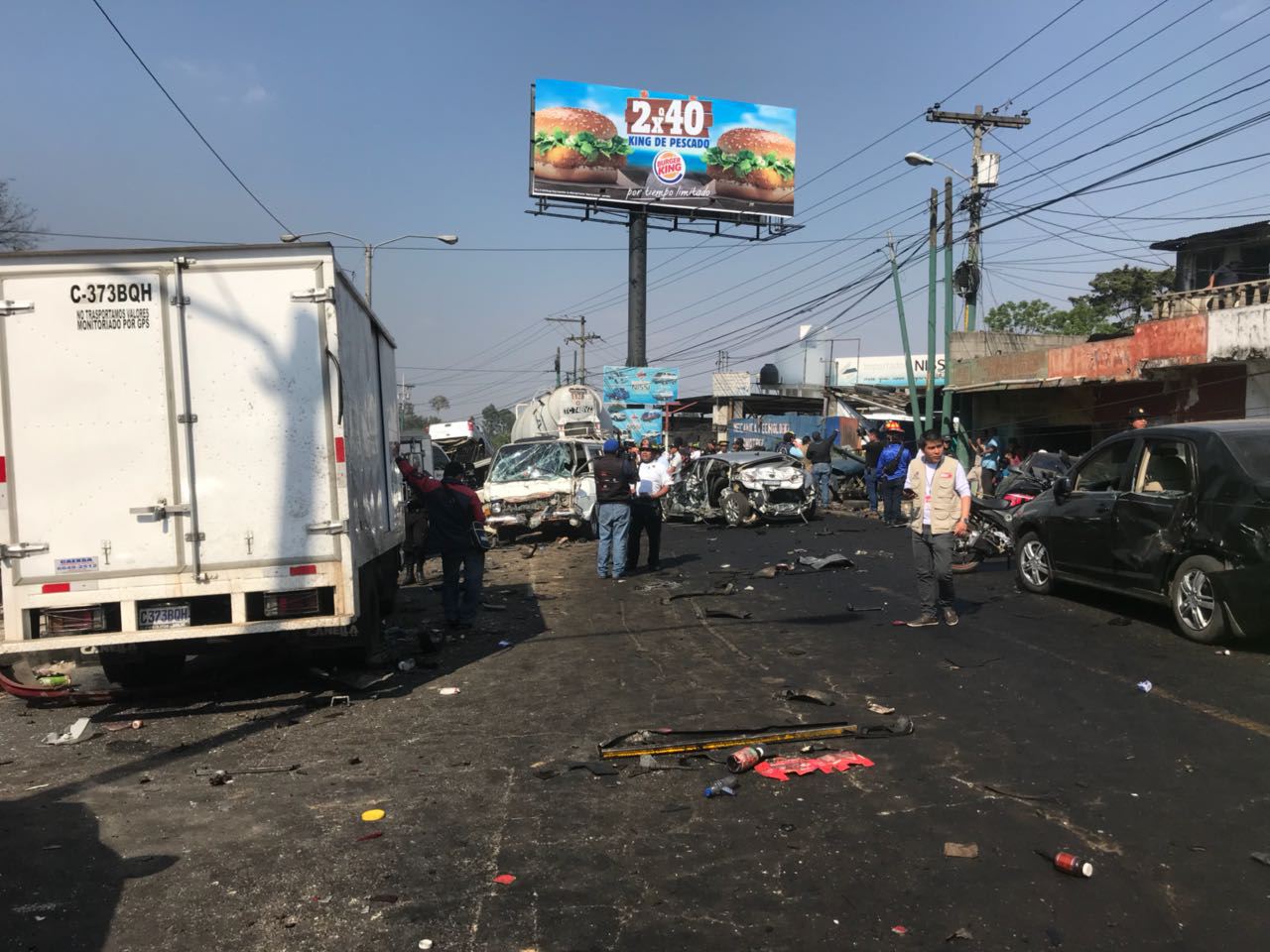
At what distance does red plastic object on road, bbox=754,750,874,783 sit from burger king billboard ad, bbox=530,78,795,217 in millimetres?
36624

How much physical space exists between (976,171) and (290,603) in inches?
1074

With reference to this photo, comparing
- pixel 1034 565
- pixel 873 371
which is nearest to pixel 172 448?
pixel 1034 565

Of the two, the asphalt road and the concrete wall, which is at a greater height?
the concrete wall

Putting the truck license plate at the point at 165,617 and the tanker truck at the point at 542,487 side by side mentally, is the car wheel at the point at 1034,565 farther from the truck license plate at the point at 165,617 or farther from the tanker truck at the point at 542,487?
the tanker truck at the point at 542,487

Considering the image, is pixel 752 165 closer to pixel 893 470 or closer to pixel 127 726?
pixel 893 470

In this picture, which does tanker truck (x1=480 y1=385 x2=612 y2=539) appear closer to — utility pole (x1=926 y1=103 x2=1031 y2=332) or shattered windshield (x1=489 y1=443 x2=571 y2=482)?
shattered windshield (x1=489 y1=443 x2=571 y2=482)

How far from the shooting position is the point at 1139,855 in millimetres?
3871

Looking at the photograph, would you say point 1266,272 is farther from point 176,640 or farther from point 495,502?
point 176,640

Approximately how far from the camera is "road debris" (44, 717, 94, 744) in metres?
6.20

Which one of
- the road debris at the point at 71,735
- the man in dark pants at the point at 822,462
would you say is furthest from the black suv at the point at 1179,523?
the man in dark pants at the point at 822,462

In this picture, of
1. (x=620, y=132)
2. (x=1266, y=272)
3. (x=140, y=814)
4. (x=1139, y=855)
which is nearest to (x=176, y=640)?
(x=140, y=814)

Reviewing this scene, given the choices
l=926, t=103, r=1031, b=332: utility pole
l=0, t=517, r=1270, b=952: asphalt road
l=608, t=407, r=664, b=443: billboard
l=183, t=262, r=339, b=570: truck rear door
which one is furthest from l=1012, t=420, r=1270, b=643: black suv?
l=608, t=407, r=664, b=443: billboard

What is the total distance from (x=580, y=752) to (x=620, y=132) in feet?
123

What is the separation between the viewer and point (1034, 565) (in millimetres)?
10000
